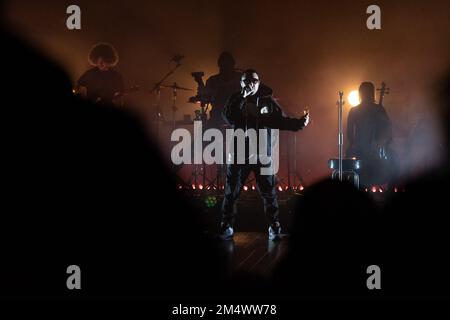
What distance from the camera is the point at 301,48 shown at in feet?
36.5

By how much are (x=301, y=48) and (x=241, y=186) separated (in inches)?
232

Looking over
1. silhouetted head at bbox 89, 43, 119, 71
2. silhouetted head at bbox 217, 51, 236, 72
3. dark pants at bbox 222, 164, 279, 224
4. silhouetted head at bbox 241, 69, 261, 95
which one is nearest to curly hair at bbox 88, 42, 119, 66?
silhouetted head at bbox 89, 43, 119, 71

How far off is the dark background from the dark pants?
164 inches

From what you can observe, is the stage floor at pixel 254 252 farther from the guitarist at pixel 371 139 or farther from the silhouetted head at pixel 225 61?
the silhouetted head at pixel 225 61

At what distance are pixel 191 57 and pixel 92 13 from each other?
2.34 m

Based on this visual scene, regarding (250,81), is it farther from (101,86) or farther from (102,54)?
(102,54)

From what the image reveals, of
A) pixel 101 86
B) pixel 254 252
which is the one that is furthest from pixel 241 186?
pixel 101 86

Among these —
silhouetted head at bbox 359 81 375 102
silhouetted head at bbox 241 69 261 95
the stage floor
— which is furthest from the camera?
silhouetted head at bbox 359 81 375 102

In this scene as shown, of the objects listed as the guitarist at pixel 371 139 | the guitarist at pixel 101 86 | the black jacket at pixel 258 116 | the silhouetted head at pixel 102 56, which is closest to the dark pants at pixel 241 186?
the black jacket at pixel 258 116

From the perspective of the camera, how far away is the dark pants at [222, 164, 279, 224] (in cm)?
613

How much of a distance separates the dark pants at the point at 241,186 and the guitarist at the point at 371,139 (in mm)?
2597

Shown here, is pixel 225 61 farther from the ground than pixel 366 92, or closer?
farther from the ground

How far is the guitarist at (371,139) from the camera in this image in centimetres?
817

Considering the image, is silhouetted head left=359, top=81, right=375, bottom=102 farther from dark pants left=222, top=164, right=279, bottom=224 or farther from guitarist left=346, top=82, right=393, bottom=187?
dark pants left=222, top=164, right=279, bottom=224
